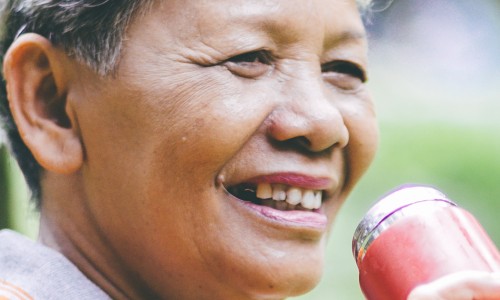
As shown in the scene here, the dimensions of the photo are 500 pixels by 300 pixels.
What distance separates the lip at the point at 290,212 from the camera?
6.08ft

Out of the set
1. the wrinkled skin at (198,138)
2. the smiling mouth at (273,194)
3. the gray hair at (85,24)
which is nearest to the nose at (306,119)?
the wrinkled skin at (198,138)

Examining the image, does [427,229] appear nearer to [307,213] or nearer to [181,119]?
[307,213]

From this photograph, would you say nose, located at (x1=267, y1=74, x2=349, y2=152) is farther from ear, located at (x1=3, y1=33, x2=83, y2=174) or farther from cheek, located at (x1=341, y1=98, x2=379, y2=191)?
ear, located at (x1=3, y1=33, x2=83, y2=174)

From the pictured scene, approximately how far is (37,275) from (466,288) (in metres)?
0.85

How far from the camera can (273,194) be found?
1898mm

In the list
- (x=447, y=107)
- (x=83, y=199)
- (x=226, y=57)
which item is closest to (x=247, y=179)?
(x=226, y=57)

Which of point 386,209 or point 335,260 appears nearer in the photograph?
point 386,209

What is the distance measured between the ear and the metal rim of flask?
639 millimetres

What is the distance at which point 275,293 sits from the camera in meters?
1.87

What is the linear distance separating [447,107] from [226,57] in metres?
4.71

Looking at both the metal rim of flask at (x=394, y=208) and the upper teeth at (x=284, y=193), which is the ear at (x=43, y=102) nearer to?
the upper teeth at (x=284, y=193)

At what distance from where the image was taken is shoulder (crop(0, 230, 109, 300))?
5.68ft

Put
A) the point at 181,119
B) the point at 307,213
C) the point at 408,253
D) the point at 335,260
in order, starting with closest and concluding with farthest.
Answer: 1. the point at 408,253
2. the point at 181,119
3. the point at 307,213
4. the point at 335,260

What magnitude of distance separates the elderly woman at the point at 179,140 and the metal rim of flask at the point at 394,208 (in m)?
0.23
